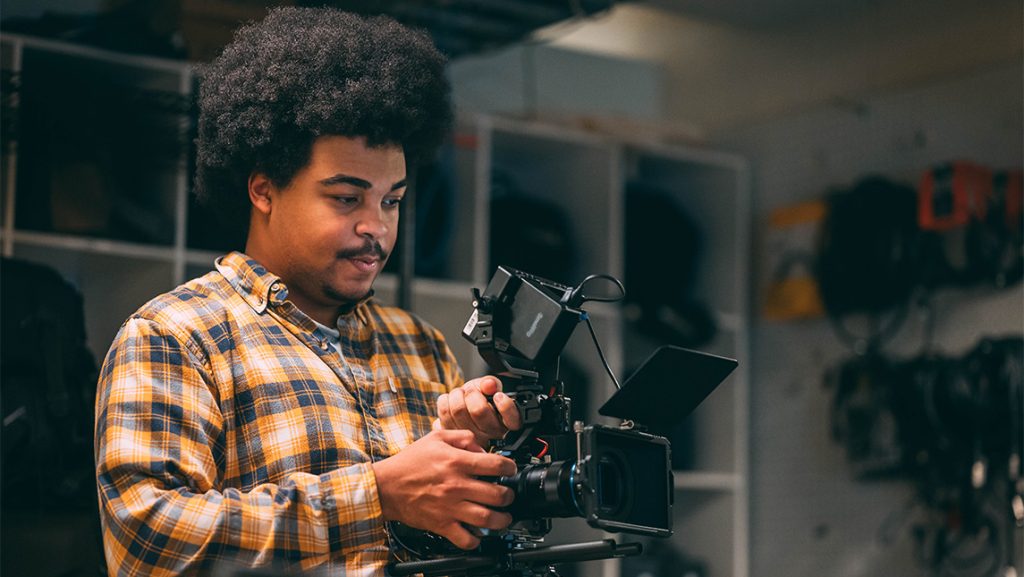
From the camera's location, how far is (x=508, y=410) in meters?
1.75

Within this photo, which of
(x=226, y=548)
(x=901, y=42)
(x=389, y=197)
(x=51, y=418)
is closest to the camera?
(x=226, y=548)

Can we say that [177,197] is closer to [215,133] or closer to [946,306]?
[215,133]

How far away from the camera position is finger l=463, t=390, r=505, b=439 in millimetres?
1771

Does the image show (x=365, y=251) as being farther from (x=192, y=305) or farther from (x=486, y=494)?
(x=486, y=494)

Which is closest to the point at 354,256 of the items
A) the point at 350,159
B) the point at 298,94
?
the point at 350,159

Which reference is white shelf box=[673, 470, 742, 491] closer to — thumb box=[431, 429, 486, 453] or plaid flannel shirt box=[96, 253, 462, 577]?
plaid flannel shirt box=[96, 253, 462, 577]

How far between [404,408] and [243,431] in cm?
30

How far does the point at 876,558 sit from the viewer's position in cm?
437

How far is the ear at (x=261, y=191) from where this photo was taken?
2000mm

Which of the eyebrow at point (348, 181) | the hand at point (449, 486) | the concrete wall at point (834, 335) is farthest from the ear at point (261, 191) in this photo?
the concrete wall at point (834, 335)

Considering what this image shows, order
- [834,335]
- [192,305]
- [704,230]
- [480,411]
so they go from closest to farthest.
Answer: [480,411], [192,305], [834,335], [704,230]

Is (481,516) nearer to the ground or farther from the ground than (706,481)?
farther from the ground

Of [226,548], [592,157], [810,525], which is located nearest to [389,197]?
[226,548]

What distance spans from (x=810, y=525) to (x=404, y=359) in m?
2.84
